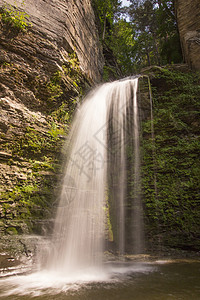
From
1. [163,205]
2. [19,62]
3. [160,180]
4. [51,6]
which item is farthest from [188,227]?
[51,6]

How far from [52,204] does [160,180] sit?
3.65 m

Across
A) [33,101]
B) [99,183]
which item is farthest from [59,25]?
[99,183]

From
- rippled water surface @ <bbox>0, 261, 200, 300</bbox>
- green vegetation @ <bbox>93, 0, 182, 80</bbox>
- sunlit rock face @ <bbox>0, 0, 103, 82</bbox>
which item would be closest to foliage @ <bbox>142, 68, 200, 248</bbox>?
rippled water surface @ <bbox>0, 261, 200, 300</bbox>

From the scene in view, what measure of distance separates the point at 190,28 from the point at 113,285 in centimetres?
1296

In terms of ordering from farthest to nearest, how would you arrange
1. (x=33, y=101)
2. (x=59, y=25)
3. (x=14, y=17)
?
(x=59, y=25)
(x=33, y=101)
(x=14, y=17)

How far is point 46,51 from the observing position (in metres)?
6.28

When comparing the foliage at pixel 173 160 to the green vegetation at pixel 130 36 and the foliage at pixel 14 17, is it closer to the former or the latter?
the foliage at pixel 14 17

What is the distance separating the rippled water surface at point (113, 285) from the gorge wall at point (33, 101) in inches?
58.3

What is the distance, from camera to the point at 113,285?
10.1 feet

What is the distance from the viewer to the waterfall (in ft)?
16.9

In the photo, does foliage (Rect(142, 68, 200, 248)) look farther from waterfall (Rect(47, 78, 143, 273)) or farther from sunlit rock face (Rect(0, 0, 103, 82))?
sunlit rock face (Rect(0, 0, 103, 82))

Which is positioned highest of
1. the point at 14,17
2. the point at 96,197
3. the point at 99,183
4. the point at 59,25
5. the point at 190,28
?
the point at 190,28

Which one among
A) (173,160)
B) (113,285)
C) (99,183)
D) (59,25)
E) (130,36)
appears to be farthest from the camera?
(130,36)

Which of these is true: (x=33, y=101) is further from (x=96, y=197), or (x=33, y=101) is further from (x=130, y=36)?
(x=130, y=36)
